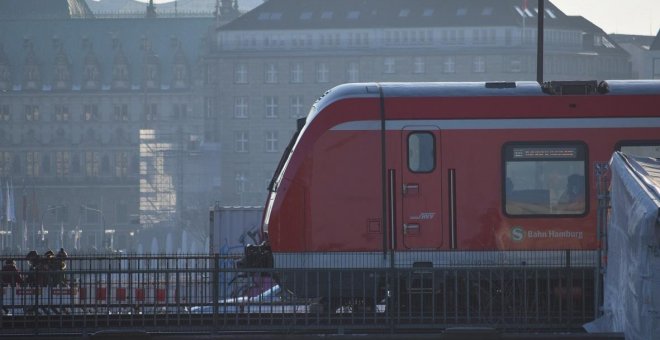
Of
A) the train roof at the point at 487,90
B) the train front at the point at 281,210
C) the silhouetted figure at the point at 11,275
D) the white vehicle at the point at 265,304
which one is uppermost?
the train roof at the point at 487,90

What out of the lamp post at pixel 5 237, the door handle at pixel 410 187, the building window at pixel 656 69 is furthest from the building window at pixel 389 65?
the door handle at pixel 410 187

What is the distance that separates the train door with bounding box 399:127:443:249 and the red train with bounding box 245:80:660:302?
0.01 metres

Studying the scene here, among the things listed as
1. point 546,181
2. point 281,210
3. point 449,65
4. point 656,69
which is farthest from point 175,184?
point 546,181

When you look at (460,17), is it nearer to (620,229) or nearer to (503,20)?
(503,20)

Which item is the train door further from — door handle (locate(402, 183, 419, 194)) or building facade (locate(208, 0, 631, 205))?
building facade (locate(208, 0, 631, 205))

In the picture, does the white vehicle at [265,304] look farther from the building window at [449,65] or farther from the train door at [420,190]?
the building window at [449,65]

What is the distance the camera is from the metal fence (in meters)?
30.2

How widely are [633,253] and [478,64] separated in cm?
16852

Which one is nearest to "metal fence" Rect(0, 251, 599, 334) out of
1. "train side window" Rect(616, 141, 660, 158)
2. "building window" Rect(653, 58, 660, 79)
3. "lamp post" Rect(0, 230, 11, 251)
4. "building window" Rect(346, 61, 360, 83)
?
"train side window" Rect(616, 141, 660, 158)

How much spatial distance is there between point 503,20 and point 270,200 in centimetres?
15950

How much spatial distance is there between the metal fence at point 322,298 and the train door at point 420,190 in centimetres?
33

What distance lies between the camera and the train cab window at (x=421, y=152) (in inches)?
1364

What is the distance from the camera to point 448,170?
3472 cm

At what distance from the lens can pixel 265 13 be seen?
198 m
